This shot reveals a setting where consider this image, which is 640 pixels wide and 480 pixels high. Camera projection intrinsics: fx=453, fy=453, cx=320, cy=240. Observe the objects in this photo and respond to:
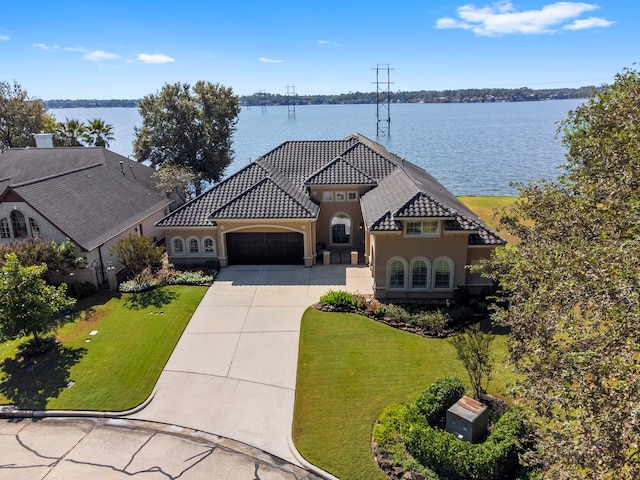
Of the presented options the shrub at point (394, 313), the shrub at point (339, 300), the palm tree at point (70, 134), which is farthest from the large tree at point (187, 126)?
the shrub at point (394, 313)

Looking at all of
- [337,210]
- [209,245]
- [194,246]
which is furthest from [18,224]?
[337,210]

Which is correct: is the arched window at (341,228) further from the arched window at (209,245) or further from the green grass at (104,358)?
the green grass at (104,358)

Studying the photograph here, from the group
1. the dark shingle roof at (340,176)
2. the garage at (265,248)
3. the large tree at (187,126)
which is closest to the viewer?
the garage at (265,248)

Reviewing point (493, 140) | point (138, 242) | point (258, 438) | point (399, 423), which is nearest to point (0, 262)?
point (138, 242)

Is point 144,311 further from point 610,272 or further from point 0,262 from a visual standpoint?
point 610,272

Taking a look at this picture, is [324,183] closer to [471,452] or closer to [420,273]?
[420,273]

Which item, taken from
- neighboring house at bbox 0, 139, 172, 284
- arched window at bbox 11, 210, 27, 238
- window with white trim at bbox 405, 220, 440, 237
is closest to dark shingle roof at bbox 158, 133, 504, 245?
window with white trim at bbox 405, 220, 440, 237
